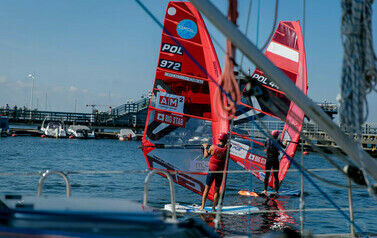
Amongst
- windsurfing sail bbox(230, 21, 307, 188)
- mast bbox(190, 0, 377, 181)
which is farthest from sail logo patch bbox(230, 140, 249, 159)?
mast bbox(190, 0, 377, 181)

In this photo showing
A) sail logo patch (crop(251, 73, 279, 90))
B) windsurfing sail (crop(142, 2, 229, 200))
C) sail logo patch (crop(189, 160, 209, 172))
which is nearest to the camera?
sail logo patch (crop(189, 160, 209, 172))

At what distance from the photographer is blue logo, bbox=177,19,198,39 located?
10.9m

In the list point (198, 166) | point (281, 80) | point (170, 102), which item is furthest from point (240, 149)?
point (281, 80)

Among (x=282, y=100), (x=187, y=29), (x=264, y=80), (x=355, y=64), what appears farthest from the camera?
(x=264, y=80)

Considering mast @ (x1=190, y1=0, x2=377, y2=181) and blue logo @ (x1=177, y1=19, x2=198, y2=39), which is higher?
blue logo @ (x1=177, y1=19, x2=198, y2=39)

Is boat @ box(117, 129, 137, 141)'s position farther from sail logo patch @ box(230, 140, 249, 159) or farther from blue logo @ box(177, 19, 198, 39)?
blue logo @ box(177, 19, 198, 39)

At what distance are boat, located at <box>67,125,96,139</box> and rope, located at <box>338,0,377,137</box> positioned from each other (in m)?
50.2

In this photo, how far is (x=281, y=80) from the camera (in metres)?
3.58

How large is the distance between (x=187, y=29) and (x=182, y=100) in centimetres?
189

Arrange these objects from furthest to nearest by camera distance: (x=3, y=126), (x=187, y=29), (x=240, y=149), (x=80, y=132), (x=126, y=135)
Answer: (x=126, y=135) → (x=80, y=132) → (x=3, y=126) → (x=240, y=149) → (x=187, y=29)

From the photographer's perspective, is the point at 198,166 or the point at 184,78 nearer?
the point at 198,166

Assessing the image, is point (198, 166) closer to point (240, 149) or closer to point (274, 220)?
point (274, 220)

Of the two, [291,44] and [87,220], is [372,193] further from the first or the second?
[291,44]

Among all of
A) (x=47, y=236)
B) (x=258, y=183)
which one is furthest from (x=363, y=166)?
(x=258, y=183)
